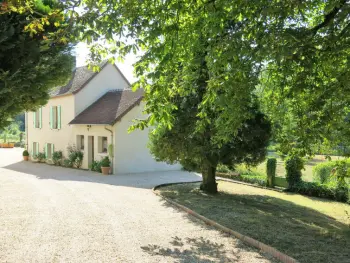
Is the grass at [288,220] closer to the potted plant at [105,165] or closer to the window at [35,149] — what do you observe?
the potted plant at [105,165]

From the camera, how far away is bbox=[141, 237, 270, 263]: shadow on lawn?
20.0ft

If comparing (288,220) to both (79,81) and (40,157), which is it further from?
(40,157)

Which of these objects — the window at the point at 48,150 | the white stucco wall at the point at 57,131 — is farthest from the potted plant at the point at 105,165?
the window at the point at 48,150

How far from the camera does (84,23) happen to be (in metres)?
4.88

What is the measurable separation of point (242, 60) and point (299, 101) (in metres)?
2.74

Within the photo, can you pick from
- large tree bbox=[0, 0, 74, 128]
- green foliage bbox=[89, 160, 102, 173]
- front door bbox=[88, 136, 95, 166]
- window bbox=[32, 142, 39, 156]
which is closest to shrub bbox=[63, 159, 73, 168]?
front door bbox=[88, 136, 95, 166]

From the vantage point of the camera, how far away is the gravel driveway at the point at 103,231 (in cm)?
623

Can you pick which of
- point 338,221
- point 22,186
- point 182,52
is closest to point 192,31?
point 182,52

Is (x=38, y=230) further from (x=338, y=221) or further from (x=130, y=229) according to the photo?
(x=338, y=221)

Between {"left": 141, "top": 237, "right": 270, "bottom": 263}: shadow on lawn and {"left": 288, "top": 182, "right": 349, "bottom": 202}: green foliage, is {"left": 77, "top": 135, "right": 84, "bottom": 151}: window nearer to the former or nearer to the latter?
{"left": 288, "top": 182, "right": 349, "bottom": 202}: green foliage

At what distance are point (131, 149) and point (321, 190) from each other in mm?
11297

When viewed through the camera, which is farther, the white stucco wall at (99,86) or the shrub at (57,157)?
the shrub at (57,157)

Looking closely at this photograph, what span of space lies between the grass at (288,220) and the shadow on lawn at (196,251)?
988mm

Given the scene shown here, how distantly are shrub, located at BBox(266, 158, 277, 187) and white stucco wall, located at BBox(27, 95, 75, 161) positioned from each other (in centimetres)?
1390
